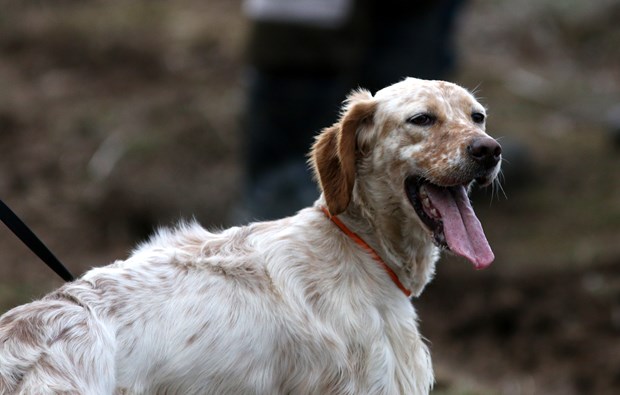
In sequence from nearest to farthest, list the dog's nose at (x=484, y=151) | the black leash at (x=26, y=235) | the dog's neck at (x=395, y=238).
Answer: the dog's nose at (x=484, y=151) < the black leash at (x=26, y=235) < the dog's neck at (x=395, y=238)

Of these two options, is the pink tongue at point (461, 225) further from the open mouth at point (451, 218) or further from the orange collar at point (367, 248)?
the orange collar at point (367, 248)

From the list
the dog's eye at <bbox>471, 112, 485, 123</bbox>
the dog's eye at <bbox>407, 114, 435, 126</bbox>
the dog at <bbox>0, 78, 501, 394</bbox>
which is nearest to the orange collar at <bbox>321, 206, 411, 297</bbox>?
the dog at <bbox>0, 78, 501, 394</bbox>

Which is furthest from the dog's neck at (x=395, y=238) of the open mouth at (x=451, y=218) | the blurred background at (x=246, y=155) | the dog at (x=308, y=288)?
the blurred background at (x=246, y=155)

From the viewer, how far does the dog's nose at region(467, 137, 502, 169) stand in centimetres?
399

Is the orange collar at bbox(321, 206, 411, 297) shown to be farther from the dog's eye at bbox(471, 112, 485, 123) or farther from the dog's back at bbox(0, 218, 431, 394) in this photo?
the dog's eye at bbox(471, 112, 485, 123)

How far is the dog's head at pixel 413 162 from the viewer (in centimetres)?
404

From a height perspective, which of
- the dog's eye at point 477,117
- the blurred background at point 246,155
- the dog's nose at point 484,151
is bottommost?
the blurred background at point 246,155

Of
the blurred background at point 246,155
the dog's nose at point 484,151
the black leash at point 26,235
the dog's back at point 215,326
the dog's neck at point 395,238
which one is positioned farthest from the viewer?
the blurred background at point 246,155

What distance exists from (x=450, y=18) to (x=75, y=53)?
540 centimetres

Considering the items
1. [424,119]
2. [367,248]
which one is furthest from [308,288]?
[424,119]

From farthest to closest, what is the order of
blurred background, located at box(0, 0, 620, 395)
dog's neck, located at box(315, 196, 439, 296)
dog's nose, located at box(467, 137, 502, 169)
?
blurred background, located at box(0, 0, 620, 395) → dog's neck, located at box(315, 196, 439, 296) → dog's nose, located at box(467, 137, 502, 169)

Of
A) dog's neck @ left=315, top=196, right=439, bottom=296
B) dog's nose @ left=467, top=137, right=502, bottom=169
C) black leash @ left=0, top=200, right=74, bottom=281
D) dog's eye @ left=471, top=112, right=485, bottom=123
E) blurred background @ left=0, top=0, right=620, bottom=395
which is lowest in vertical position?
blurred background @ left=0, top=0, right=620, bottom=395

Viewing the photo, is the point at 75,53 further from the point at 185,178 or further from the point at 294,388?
the point at 294,388

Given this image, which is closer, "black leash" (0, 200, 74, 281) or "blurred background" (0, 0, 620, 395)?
"black leash" (0, 200, 74, 281)
